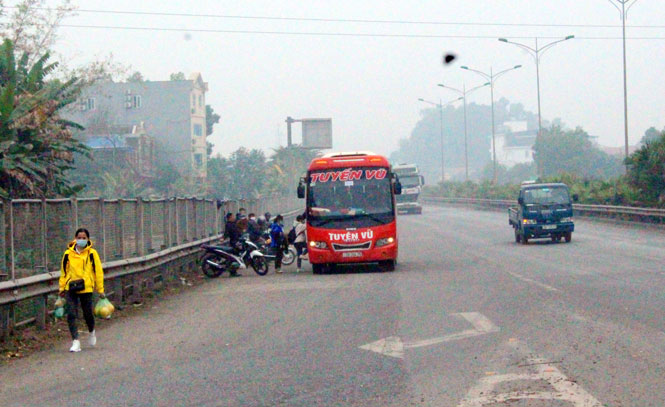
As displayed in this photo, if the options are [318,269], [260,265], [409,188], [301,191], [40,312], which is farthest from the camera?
[409,188]

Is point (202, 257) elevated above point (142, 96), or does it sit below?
below

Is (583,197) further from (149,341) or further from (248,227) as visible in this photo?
(149,341)

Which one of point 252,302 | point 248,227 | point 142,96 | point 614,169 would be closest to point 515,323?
point 252,302

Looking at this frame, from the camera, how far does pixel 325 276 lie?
75.7ft

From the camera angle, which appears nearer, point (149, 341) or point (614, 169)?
point (149, 341)

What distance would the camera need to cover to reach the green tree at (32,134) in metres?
22.2

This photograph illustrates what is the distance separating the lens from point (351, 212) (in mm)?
23172

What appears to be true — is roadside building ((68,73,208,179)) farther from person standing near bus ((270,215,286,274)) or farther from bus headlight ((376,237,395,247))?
bus headlight ((376,237,395,247))

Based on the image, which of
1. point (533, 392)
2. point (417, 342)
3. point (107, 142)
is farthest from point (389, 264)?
point (107, 142)

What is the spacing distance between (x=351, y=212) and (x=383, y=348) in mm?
12518

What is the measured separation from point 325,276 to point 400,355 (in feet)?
42.3

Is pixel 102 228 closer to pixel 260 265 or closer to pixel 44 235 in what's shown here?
pixel 44 235

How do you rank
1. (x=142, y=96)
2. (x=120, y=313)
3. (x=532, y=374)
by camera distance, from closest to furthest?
(x=532, y=374)
(x=120, y=313)
(x=142, y=96)

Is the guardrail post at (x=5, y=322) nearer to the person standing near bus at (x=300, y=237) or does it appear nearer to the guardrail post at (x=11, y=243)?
the guardrail post at (x=11, y=243)
